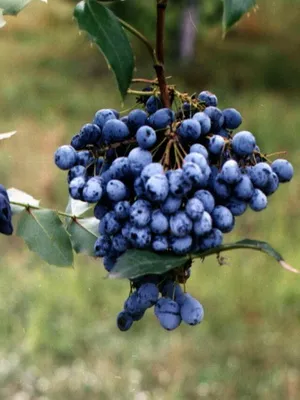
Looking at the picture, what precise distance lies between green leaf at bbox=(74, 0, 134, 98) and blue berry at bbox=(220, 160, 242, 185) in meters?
0.13

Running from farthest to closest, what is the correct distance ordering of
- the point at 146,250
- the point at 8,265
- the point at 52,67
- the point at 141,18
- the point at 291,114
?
the point at 52,67 → the point at 141,18 → the point at 291,114 → the point at 8,265 → the point at 146,250

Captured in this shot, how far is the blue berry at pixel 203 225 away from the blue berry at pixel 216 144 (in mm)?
64

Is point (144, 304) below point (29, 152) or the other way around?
the other way around

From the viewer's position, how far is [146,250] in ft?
2.05

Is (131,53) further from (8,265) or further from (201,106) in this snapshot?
(8,265)

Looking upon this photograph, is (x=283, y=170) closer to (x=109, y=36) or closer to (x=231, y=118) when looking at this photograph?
(x=231, y=118)

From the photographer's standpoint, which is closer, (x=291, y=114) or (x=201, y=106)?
(x=201, y=106)

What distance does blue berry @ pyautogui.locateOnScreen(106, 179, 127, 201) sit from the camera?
62 centimetres

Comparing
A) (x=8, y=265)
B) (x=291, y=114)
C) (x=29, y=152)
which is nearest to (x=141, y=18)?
(x=291, y=114)

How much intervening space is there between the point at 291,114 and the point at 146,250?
19.2 ft

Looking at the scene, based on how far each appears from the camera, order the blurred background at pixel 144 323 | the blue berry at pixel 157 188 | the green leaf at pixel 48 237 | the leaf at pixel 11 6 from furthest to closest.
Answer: the blurred background at pixel 144 323, the green leaf at pixel 48 237, the leaf at pixel 11 6, the blue berry at pixel 157 188

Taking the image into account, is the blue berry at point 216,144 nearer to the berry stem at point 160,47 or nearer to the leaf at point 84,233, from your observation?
the berry stem at point 160,47

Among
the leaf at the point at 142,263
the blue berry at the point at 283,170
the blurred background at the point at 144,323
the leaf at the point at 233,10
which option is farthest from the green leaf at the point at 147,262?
the blurred background at the point at 144,323

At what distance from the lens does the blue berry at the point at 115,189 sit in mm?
623
